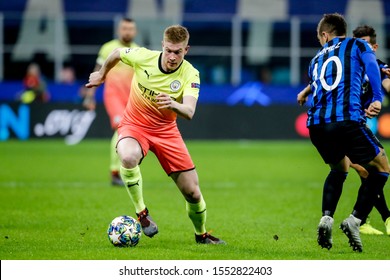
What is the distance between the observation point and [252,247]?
8.40m

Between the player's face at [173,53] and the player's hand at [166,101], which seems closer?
the player's hand at [166,101]

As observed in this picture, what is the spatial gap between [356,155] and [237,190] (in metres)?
5.88

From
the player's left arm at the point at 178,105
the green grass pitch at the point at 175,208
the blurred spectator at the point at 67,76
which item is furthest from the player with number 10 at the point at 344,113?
the blurred spectator at the point at 67,76

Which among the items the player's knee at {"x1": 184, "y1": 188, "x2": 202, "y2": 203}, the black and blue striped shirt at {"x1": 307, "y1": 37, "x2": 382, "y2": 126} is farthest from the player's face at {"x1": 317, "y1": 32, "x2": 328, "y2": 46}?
the player's knee at {"x1": 184, "y1": 188, "x2": 202, "y2": 203}

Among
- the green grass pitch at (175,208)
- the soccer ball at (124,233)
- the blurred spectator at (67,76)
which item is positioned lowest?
the blurred spectator at (67,76)

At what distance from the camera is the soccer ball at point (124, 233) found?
324 inches

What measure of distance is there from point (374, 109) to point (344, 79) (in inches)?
14.7

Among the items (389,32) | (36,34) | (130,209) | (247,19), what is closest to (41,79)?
(36,34)

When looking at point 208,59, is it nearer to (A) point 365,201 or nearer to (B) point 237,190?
(B) point 237,190

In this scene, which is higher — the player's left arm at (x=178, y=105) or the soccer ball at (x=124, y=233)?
the player's left arm at (x=178, y=105)

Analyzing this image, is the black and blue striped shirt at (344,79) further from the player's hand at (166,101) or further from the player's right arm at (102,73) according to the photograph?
the player's right arm at (102,73)

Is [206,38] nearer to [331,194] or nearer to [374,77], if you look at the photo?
[331,194]

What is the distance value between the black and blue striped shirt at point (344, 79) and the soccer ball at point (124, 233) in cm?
184

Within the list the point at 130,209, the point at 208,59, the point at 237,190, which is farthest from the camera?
the point at 208,59
